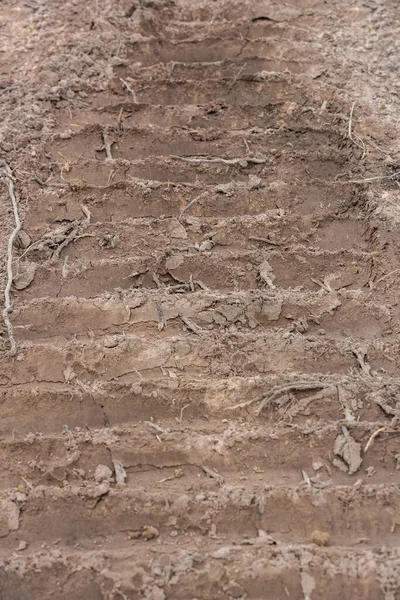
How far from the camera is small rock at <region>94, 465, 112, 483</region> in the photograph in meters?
2.29

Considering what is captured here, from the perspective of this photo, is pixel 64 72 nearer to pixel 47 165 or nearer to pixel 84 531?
pixel 47 165

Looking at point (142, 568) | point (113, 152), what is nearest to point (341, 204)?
point (113, 152)

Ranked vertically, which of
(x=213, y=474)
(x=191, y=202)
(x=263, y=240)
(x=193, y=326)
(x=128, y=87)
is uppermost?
(x=128, y=87)

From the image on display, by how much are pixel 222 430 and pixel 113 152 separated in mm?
1959

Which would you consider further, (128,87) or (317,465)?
(128,87)

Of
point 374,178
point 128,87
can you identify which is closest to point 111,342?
point 374,178

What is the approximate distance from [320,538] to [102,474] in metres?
→ 0.90

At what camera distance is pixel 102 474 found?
2303 millimetres

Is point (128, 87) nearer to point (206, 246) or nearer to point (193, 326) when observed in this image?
point (206, 246)

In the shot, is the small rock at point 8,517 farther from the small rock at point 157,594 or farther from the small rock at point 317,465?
the small rock at point 317,465

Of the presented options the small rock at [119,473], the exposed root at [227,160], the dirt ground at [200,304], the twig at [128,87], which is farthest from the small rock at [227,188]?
the small rock at [119,473]

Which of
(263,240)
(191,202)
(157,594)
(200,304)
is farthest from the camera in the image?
(191,202)

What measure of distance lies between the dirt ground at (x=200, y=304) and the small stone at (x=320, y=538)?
0.01m

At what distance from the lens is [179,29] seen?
4.23 meters
